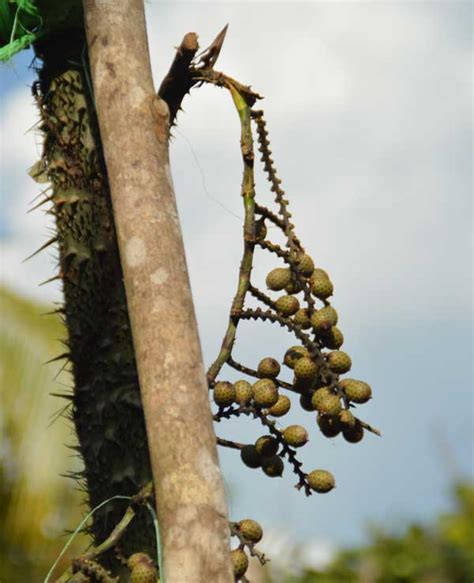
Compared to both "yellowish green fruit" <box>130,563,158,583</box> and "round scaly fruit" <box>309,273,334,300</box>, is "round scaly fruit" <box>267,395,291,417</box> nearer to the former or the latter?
"round scaly fruit" <box>309,273,334,300</box>

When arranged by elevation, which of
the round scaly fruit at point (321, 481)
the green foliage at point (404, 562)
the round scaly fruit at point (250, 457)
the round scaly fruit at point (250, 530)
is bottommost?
the round scaly fruit at point (250, 530)

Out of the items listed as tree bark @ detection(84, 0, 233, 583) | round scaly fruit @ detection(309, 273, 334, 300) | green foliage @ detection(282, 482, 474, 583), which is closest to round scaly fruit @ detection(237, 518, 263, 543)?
tree bark @ detection(84, 0, 233, 583)

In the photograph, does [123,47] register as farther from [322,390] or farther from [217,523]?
[217,523]

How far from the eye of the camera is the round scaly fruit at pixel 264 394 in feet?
7.34

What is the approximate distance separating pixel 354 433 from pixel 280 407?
0.16 meters

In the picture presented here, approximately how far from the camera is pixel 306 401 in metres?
2.34

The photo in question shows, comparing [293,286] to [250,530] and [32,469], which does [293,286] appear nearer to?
[250,530]

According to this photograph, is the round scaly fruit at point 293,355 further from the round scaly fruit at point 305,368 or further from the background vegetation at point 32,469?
the background vegetation at point 32,469

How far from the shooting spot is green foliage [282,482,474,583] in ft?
20.6

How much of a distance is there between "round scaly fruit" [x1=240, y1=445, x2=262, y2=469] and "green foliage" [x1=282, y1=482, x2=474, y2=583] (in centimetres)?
415

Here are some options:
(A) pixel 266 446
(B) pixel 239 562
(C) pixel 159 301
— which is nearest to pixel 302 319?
(A) pixel 266 446

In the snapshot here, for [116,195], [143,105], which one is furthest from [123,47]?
[116,195]

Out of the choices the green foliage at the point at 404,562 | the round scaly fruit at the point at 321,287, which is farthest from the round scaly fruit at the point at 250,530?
the green foliage at the point at 404,562

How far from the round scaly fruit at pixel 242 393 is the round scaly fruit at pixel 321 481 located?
0.65 ft
